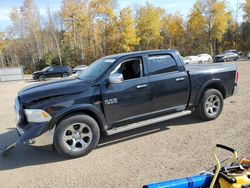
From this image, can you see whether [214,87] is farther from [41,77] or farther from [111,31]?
[111,31]

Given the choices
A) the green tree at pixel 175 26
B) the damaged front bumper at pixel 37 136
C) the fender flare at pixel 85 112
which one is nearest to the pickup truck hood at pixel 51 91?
the fender flare at pixel 85 112

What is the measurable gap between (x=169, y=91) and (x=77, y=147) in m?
2.33

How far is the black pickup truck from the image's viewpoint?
14.4 feet

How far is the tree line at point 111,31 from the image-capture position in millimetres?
46562

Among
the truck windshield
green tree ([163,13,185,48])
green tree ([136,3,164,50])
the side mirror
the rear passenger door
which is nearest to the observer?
the side mirror

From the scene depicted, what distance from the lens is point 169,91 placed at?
5441 millimetres

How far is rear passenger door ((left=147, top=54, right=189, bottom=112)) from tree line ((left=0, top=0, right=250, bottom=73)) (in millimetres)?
40953

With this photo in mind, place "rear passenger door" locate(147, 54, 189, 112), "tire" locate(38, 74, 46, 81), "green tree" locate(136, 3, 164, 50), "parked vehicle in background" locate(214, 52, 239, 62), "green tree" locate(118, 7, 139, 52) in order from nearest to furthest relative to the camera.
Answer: "rear passenger door" locate(147, 54, 189, 112) → "tire" locate(38, 74, 46, 81) → "parked vehicle in background" locate(214, 52, 239, 62) → "green tree" locate(118, 7, 139, 52) → "green tree" locate(136, 3, 164, 50)

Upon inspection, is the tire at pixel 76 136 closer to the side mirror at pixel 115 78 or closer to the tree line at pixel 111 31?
the side mirror at pixel 115 78

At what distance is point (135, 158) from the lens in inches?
171

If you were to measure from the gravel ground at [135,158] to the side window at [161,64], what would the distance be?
1.38 meters

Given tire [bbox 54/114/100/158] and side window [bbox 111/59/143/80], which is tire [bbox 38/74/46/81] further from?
tire [bbox 54/114/100/158]

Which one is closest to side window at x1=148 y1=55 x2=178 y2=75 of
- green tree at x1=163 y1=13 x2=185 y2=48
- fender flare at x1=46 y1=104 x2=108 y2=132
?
fender flare at x1=46 y1=104 x2=108 y2=132

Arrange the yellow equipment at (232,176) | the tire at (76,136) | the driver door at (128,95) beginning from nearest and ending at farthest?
the yellow equipment at (232,176) < the tire at (76,136) < the driver door at (128,95)
